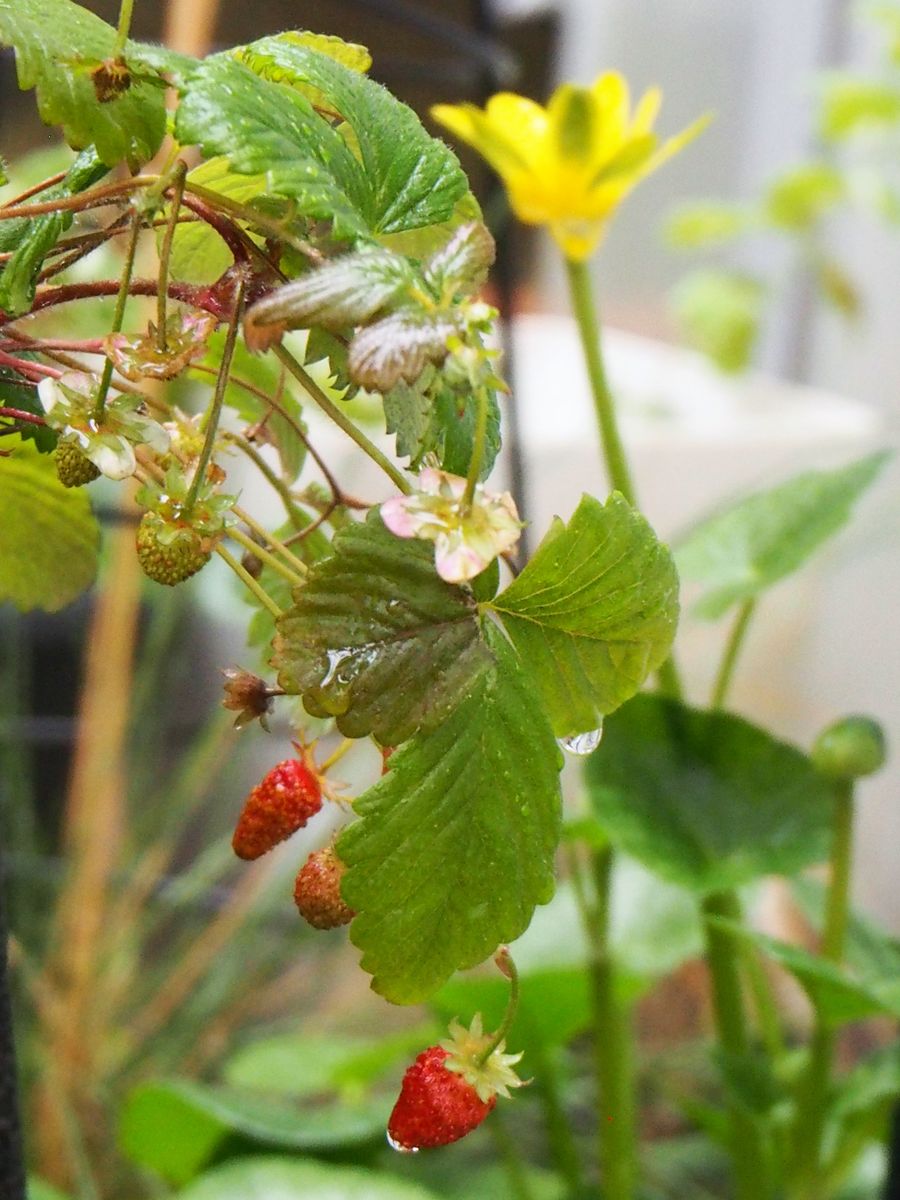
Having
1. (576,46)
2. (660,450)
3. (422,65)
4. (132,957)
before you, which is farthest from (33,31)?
(576,46)

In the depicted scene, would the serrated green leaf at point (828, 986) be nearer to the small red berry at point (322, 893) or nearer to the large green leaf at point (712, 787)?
the large green leaf at point (712, 787)

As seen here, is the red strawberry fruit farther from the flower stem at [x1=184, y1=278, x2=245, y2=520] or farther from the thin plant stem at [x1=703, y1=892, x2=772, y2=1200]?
the thin plant stem at [x1=703, y1=892, x2=772, y2=1200]

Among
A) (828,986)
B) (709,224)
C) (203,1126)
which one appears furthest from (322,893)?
(709,224)

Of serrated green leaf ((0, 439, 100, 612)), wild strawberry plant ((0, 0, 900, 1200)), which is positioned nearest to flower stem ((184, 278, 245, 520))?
wild strawberry plant ((0, 0, 900, 1200))

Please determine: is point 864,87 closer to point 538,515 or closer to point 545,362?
point 538,515

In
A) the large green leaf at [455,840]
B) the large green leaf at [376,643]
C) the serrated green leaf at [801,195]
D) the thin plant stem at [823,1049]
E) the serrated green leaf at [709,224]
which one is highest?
the large green leaf at [376,643]

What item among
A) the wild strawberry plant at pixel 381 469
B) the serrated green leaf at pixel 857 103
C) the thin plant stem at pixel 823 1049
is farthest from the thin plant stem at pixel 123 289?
the serrated green leaf at pixel 857 103

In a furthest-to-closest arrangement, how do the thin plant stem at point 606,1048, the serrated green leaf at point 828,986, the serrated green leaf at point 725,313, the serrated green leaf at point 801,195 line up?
the serrated green leaf at point 725,313 < the serrated green leaf at point 801,195 < the thin plant stem at point 606,1048 < the serrated green leaf at point 828,986
